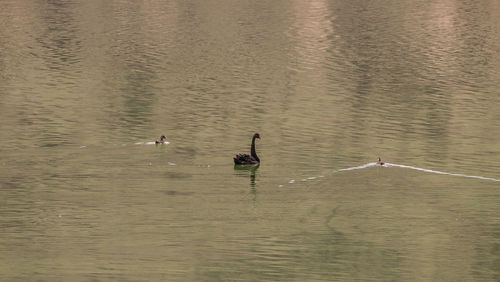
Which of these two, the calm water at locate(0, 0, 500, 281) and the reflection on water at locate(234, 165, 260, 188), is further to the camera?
the reflection on water at locate(234, 165, 260, 188)

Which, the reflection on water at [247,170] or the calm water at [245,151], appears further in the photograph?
the reflection on water at [247,170]

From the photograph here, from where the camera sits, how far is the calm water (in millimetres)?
23000

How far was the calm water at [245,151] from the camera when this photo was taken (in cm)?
2300

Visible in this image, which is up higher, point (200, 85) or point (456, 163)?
point (200, 85)

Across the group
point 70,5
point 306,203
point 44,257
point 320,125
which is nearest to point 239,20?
point 70,5

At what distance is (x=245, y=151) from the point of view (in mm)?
34719

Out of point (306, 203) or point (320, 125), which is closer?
point (306, 203)

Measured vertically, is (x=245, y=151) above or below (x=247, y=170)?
above

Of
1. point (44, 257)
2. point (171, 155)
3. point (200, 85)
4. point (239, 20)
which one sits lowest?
point (44, 257)

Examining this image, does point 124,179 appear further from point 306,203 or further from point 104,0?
point 104,0

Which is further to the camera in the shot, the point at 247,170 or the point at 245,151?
the point at 245,151

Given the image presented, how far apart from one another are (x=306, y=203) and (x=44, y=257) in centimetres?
801

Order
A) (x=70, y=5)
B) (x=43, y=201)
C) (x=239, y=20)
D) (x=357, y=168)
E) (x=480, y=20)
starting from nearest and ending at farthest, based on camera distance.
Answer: (x=43, y=201)
(x=357, y=168)
(x=239, y=20)
(x=480, y=20)
(x=70, y=5)

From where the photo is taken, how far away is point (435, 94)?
48.8 meters
